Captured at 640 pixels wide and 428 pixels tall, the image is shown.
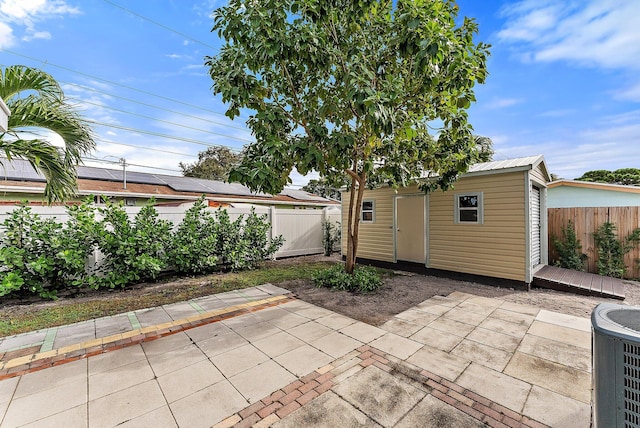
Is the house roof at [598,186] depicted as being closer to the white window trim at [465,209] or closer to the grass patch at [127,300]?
the white window trim at [465,209]

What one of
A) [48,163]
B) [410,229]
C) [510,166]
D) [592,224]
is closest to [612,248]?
[592,224]

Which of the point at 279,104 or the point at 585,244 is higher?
the point at 279,104

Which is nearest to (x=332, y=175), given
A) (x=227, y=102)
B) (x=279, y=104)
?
(x=279, y=104)

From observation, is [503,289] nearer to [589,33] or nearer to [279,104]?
[589,33]

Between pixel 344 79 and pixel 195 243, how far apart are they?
462 centimetres

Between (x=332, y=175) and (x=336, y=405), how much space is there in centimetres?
399

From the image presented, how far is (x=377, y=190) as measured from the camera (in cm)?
791

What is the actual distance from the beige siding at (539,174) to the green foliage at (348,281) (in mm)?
3984

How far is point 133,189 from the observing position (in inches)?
520

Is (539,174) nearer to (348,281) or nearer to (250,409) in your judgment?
(348,281)

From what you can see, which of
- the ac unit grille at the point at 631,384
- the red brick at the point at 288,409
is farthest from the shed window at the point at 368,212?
the ac unit grille at the point at 631,384

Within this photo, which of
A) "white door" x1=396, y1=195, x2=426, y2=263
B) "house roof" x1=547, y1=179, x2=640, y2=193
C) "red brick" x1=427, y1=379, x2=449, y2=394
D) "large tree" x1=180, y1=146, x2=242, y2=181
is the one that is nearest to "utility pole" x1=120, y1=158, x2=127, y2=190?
"large tree" x1=180, y1=146, x2=242, y2=181

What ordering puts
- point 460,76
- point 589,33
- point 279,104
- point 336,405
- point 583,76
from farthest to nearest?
point 583,76 < point 589,33 < point 279,104 < point 460,76 < point 336,405

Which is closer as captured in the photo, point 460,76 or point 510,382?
point 510,382
